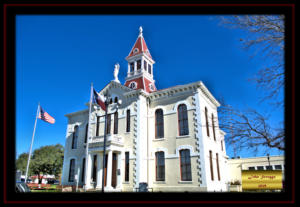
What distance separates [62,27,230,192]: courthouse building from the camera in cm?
1883

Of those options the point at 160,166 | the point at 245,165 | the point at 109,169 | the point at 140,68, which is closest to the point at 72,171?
the point at 109,169

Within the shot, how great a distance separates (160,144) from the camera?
20891 millimetres

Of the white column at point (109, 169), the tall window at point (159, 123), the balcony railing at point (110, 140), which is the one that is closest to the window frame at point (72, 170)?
the balcony railing at point (110, 140)

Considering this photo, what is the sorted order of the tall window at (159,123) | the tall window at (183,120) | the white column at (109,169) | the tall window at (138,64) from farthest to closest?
the tall window at (138,64)
the tall window at (159,123)
the tall window at (183,120)
the white column at (109,169)

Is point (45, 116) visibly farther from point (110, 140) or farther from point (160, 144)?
point (160, 144)

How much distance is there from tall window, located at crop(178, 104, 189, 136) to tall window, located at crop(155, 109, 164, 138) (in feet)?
6.55

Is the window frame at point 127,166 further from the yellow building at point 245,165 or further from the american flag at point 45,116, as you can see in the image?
the yellow building at point 245,165

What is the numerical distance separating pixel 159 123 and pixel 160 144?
2262 millimetres

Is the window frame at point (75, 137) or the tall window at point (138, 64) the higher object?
the tall window at point (138, 64)

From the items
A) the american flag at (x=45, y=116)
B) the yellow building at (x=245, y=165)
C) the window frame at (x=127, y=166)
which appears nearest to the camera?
the window frame at (x=127, y=166)

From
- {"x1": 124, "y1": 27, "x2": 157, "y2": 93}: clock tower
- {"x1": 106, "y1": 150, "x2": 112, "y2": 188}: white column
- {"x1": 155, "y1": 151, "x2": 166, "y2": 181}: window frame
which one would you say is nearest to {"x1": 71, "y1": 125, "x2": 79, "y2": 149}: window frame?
{"x1": 124, "y1": 27, "x2": 157, "y2": 93}: clock tower

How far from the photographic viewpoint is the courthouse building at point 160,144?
18828mm

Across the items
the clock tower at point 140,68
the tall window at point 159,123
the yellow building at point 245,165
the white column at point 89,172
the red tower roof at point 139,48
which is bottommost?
the yellow building at point 245,165

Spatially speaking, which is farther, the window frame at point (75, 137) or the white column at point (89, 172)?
the window frame at point (75, 137)
